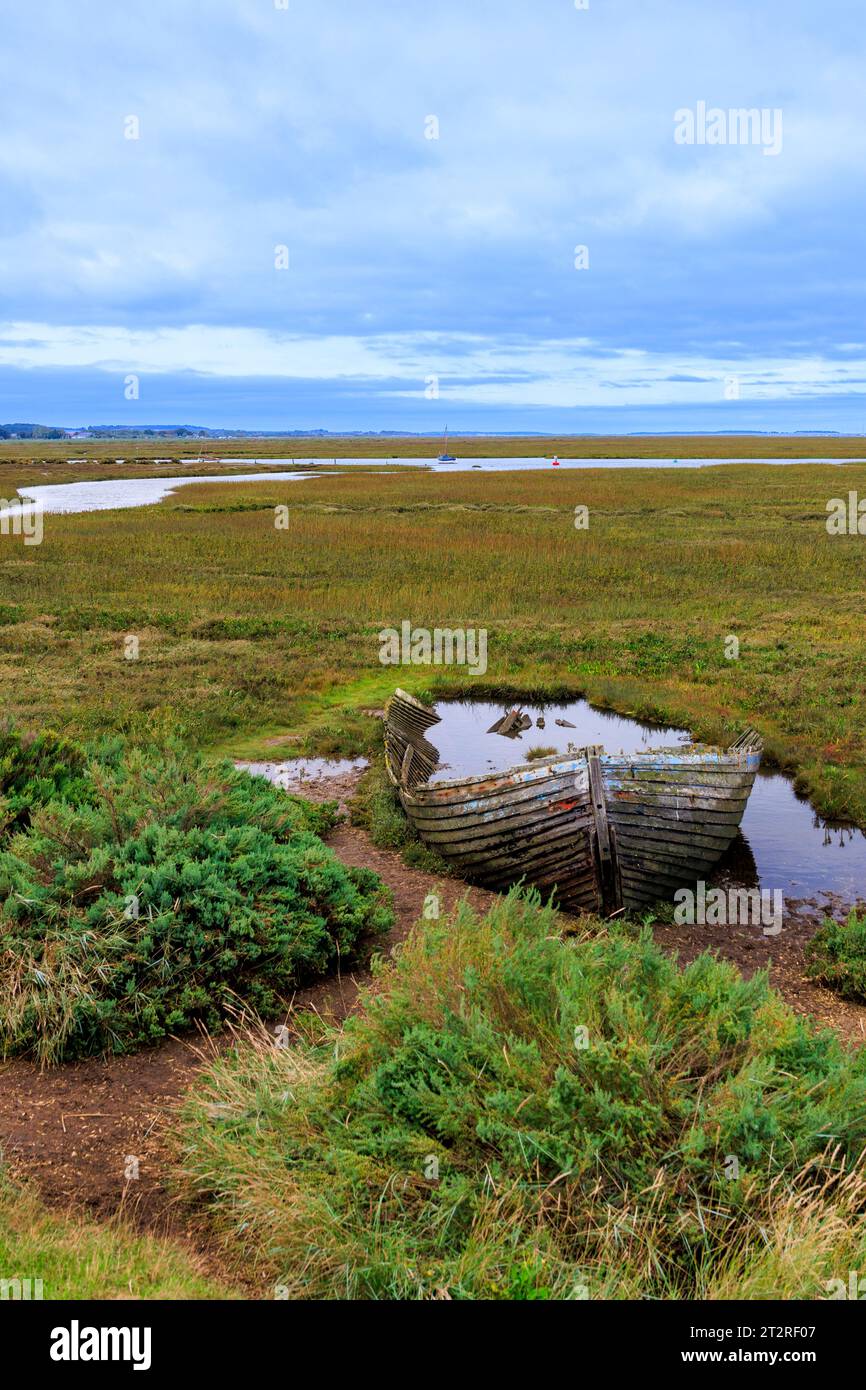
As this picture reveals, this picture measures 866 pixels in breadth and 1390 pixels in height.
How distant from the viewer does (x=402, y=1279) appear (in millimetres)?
3912

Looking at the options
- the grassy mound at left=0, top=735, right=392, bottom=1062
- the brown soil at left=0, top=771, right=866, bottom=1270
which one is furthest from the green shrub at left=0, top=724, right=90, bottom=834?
the brown soil at left=0, top=771, right=866, bottom=1270

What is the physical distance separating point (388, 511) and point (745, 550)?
2152 centimetres

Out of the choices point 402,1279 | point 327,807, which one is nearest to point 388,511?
point 327,807

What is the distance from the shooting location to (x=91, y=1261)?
4043mm

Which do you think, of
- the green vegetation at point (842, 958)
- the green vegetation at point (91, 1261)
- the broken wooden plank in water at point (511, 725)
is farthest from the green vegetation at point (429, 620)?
the green vegetation at point (91, 1261)

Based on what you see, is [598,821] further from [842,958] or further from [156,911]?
[156,911]

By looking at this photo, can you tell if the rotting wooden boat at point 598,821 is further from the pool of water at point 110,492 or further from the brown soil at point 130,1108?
the pool of water at point 110,492

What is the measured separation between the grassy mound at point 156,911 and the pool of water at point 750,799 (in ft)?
15.5

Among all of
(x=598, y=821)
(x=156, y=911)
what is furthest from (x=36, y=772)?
(x=598, y=821)

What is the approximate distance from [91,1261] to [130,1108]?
198 centimetres

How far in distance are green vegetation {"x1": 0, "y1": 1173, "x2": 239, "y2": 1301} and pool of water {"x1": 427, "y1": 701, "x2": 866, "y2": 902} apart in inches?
307

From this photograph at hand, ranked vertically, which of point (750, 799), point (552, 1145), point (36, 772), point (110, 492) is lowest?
point (750, 799)

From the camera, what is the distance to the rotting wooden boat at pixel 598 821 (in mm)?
9234

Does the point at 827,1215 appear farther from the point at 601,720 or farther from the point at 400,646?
the point at 400,646
